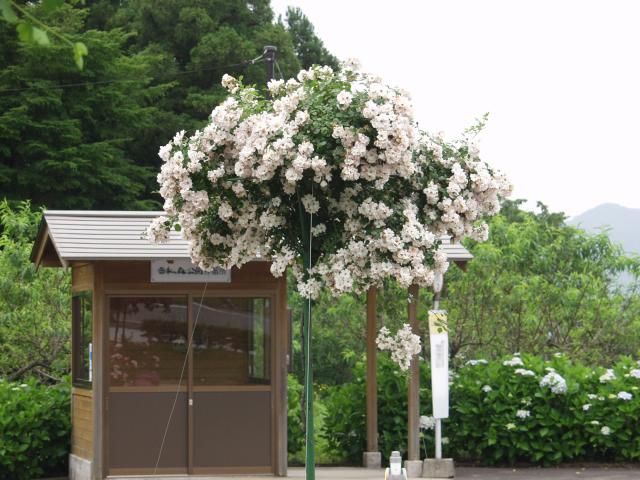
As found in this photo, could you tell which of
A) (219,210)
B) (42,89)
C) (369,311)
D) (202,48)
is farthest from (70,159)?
(219,210)

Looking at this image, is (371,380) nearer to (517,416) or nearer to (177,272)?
(517,416)

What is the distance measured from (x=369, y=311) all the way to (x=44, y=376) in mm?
5277

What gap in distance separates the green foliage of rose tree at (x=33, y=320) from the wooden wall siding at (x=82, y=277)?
2.37m

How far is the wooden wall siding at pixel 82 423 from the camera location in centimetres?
1404

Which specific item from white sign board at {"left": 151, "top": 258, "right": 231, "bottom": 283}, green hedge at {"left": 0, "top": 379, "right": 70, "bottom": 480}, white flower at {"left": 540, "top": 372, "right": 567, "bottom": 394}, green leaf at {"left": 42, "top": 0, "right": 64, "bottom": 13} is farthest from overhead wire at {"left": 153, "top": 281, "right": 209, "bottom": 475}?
green leaf at {"left": 42, "top": 0, "right": 64, "bottom": 13}

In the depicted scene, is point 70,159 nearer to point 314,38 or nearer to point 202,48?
point 202,48

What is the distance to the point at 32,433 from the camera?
49.8 ft

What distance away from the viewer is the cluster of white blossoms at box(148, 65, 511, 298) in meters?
8.53

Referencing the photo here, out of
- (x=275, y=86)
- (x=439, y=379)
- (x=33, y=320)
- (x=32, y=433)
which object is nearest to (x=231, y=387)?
(x=439, y=379)

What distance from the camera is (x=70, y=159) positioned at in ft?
108

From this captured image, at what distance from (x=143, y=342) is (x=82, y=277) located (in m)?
1.41

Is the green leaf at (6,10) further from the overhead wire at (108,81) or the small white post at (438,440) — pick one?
the overhead wire at (108,81)

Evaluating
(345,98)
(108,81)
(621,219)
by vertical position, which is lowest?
(345,98)

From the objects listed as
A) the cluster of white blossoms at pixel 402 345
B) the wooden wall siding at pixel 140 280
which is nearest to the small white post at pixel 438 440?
the wooden wall siding at pixel 140 280
